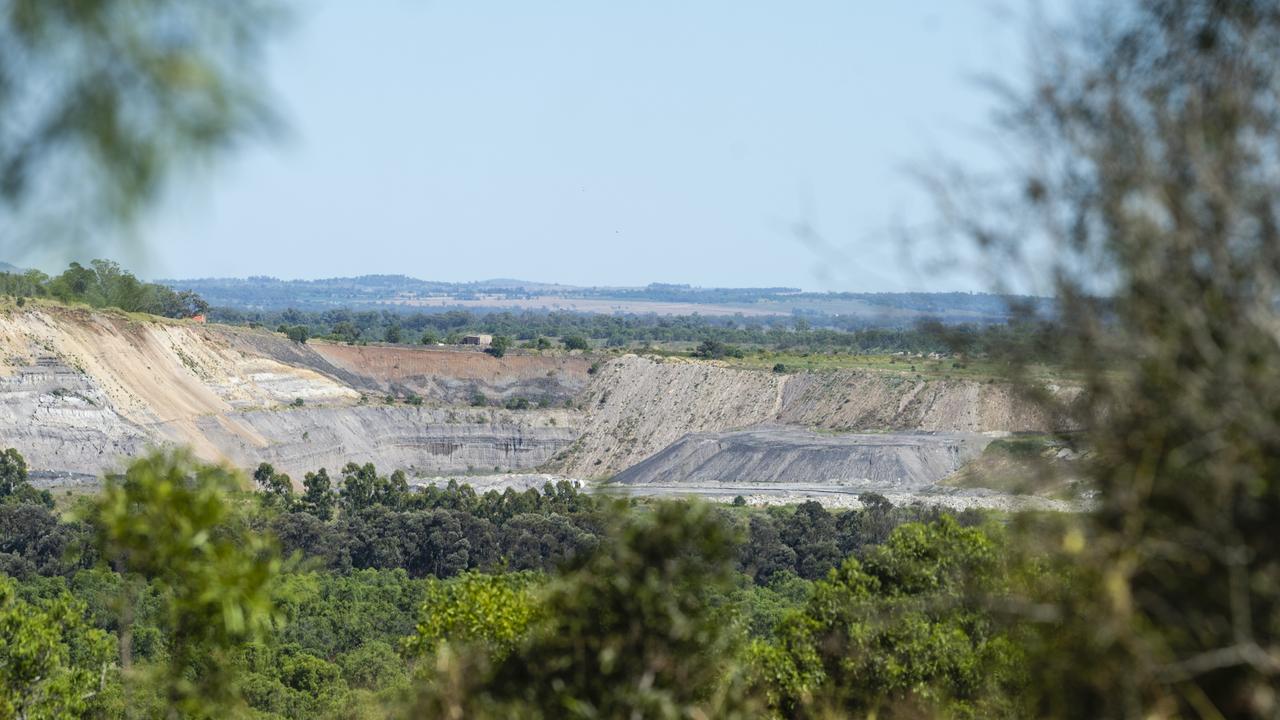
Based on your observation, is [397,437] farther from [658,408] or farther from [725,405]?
[725,405]

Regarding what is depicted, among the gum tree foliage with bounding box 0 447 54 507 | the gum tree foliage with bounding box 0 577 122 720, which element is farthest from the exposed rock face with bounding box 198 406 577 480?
the gum tree foliage with bounding box 0 577 122 720

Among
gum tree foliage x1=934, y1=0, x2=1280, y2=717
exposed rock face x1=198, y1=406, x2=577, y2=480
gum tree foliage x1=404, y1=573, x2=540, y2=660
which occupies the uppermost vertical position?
gum tree foliage x1=934, y1=0, x2=1280, y2=717

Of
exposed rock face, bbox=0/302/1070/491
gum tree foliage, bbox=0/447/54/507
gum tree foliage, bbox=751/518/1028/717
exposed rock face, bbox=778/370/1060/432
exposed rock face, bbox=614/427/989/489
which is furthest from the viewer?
exposed rock face, bbox=778/370/1060/432

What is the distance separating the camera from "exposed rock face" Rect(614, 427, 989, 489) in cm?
8162

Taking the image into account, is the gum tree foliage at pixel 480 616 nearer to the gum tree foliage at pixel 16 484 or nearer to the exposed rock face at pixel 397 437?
the gum tree foliage at pixel 16 484

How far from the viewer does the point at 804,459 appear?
8625 centimetres

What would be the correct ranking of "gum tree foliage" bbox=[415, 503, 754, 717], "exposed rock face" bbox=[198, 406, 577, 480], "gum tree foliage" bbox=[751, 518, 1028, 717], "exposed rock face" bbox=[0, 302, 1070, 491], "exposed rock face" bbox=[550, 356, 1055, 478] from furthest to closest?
"exposed rock face" bbox=[550, 356, 1055, 478]
"exposed rock face" bbox=[198, 406, 577, 480]
"exposed rock face" bbox=[0, 302, 1070, 491]
"gum tree foliage" bbox=[751, 518, 1028, 717]
"gum tree foliage" bbox=[415, 503, 754, 717]

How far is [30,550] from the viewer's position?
176ft

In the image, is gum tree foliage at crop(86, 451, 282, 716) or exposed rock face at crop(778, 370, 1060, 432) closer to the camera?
gum tree foliage at crop(86, 451, 282, 716)

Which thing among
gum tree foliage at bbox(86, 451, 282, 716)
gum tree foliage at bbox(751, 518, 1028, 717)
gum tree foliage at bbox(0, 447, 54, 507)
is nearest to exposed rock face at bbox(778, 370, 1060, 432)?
A: gum tree foliage at bbox(0, 447, 54, 507)

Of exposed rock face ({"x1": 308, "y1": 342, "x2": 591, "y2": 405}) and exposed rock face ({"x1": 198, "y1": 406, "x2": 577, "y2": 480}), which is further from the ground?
exposed rock face ({"x1": 308, "y1": 342, "x2": 591, "y2": 405})

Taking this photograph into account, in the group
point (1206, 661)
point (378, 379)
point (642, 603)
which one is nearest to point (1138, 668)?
point (1206, 661)

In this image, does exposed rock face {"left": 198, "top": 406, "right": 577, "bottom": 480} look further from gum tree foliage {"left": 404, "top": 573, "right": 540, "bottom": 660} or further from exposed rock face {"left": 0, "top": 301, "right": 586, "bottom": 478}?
gum tree foliage {"left": 404, "top": 573, "right": 540, "bottom": 660}

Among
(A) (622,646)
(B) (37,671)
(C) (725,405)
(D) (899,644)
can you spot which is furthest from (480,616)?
(C) (725,405)
